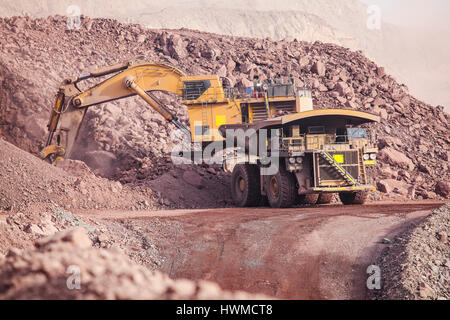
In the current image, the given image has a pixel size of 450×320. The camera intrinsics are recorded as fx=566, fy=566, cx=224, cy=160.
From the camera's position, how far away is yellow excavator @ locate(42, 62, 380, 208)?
1598cm

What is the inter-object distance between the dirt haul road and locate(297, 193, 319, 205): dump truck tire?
2.89 meters

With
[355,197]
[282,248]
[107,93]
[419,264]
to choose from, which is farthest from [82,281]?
[107,93]

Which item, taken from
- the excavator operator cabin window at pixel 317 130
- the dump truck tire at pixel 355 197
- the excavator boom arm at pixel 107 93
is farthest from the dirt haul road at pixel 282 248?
the excavator boom arm at pixel 107 93

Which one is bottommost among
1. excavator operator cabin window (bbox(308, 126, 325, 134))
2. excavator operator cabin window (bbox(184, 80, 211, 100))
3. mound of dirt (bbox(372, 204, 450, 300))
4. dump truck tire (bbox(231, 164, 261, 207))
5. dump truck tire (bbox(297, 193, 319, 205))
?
mound of dirt (bbox(372, 204, 450, 300))

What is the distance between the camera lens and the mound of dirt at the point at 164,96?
24.6 m

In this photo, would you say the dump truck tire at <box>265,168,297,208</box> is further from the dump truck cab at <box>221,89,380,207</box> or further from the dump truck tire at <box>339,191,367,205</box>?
the dump truck tire at <box>339,191,367,205</box>

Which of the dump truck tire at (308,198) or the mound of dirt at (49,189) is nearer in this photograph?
the mound of dirt at (49,189)

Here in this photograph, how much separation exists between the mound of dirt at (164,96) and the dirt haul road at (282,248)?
8.57 metres

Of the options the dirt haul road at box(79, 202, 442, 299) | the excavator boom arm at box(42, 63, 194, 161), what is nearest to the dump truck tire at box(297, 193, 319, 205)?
the dirt haul road at box(79, 202, 442, 299)

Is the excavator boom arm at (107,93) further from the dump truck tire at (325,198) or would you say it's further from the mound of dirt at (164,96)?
the dump truck tire at (325,198)

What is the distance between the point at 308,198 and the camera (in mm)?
17125

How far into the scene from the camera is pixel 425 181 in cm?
2397
